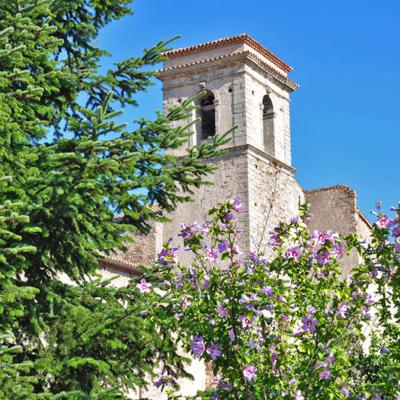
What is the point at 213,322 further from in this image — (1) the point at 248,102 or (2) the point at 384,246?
(1) the point at 248,102

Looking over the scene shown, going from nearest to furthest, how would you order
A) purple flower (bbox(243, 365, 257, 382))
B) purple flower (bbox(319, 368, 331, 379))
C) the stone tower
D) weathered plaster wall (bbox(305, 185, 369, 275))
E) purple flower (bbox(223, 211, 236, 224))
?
purple flower (bbox(319, 368, 331, 379)), purple flower (bbox(243, 365, 257, 382)), purple flower (bbox(223, 211, 236, 224)), the stone tower, weathered plaster wall (bbox(305, 185, 369, 275))

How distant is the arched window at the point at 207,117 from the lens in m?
28.2

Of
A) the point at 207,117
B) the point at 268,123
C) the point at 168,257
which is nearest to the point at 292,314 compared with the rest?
the point at 168,257

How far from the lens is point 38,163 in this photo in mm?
7922

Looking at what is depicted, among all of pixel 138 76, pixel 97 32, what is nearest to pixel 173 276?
pixel 138 76

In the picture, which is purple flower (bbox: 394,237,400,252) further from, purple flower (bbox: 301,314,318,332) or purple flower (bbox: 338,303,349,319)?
purple flower (bbox: 301,314,318,332)

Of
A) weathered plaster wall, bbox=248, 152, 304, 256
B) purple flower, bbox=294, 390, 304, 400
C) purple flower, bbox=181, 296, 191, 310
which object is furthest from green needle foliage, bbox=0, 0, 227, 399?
weathered plaster wall, bbox=248, 152, 304, 256

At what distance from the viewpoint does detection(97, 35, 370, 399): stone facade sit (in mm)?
26188

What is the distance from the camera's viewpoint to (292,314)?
6918mm

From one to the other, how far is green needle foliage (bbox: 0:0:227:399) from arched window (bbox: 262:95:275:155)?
19844 mm

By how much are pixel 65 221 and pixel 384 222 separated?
2.53 metres

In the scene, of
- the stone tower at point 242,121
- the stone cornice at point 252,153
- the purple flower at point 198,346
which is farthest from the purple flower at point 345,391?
the stone cornice at point 252,153

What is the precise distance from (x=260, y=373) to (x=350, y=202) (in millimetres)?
21390

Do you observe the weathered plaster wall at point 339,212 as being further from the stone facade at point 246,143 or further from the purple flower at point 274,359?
the purple flower at point 274,359
